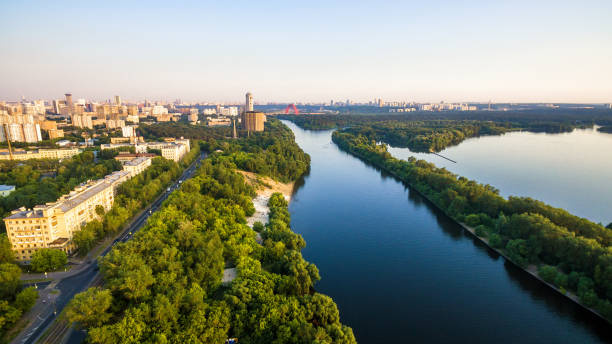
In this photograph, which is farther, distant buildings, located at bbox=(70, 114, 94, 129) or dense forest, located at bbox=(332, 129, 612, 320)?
distant buildings, located at bbox=(70, 114, 94, 129)

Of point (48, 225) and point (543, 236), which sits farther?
point (543, 236)

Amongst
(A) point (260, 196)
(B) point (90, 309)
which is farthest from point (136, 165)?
(B) point (90, 309)

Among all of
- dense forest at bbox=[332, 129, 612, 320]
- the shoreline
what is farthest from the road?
dense forest at bbox=[332, 129, 612, 320]

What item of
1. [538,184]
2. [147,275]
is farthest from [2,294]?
[538,184]

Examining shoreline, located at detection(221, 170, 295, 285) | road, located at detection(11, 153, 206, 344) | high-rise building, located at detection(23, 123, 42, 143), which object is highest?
high-rise building, located at detection(23, 123, 42, 143)

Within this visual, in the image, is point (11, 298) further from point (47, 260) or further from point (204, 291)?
point (204, 291)

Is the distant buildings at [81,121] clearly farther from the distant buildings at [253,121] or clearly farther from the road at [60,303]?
the road at [60,303]

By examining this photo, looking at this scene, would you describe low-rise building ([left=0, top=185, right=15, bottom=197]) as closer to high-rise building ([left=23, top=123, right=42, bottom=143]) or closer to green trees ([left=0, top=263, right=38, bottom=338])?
green trees ([left=0, top=263, right=38, bottom=338])
